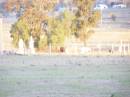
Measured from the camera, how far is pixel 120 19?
765 centimetres

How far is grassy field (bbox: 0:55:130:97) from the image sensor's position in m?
7.61

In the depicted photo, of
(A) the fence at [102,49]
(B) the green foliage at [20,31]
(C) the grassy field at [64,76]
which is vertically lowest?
(C) the grassy field at [64,76]

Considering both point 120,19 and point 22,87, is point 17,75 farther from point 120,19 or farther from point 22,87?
point 120,19

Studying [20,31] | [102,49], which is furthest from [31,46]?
[102,49]

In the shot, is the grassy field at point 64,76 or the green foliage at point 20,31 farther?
the green foliage at point 20,31

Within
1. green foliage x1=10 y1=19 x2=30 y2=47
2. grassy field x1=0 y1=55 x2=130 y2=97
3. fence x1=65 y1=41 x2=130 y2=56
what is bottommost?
grassy field x1=0 y1=55 x2=130 y2=97

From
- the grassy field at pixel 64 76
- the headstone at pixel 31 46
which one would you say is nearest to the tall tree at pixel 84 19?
the grassy field at pixel 64 76

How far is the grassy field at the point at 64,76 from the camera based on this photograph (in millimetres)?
7605

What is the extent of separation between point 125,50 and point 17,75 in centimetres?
67

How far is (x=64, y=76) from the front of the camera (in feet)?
25.3

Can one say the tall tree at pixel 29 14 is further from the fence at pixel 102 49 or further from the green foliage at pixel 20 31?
the fence at pixel 102 49

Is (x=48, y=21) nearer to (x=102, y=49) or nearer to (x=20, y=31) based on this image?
(x=20, y=31)

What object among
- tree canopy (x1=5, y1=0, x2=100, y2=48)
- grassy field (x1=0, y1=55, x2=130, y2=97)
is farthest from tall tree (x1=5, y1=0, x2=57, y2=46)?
grassy field (x1=0, y1=55, x2=130, y2=97)

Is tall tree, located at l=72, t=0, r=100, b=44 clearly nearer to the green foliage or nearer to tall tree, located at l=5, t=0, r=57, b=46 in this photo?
tall tree, located at l=5, t=0, r=57, b=46
